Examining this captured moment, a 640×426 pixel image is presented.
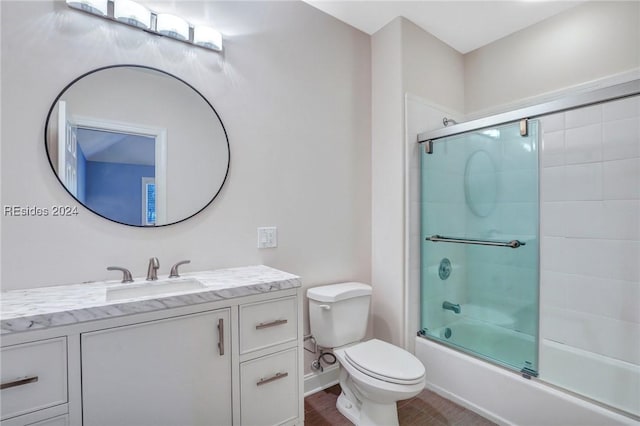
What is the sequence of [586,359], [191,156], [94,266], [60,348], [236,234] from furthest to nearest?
1. [586,359]
2. [236,234]
3. [191,156]
4. [94,266]
5. [60,348]

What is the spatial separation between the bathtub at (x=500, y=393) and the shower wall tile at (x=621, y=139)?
1.27 m

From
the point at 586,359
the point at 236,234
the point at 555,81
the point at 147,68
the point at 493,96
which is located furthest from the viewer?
the point at 493,96

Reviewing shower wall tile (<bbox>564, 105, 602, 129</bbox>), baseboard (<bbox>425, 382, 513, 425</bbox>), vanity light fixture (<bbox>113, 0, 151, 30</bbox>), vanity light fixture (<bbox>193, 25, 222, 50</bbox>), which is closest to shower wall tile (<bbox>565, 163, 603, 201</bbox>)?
shower wall tile (<bbox>564, 105, 602, 129</bbox>)

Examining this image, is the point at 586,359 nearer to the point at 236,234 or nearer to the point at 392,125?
the point at 392,125

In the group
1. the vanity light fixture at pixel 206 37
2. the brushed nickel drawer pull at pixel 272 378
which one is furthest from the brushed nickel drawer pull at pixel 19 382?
the vanity light fixture at pixel 206 37

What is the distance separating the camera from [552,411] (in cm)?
151

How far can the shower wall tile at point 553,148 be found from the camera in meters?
2.07

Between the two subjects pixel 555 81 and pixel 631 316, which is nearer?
Result: pixel 631 316

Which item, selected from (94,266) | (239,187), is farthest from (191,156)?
(94,266)

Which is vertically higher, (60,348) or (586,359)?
(60,348)

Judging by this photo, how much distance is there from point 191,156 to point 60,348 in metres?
0.97

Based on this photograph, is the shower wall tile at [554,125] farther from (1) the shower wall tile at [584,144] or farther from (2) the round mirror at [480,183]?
(2) the round mirror at [480,183]

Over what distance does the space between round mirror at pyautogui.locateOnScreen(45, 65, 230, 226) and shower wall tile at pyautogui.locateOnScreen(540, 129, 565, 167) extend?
2149 mm

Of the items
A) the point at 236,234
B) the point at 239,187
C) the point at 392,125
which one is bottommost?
the point at 236,234
